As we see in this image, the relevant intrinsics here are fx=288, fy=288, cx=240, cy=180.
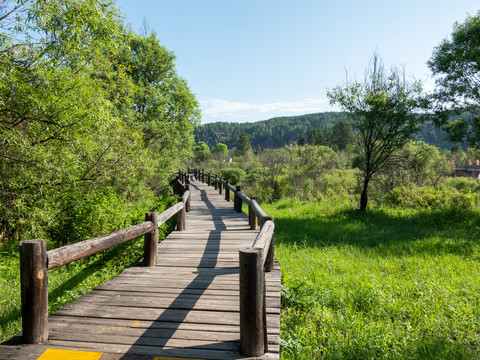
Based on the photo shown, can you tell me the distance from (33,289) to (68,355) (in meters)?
0.63

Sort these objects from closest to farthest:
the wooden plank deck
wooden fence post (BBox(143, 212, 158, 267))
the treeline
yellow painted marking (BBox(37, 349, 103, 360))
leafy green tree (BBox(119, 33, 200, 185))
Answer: yellow painted marking (BBox(37, 349, 103, 360)) < the wooden plank deck < wooden fence post (BBox(143, 212, 158, 267)) < the treeline < leafy green tree (BBox(119, 33, 200, 185))

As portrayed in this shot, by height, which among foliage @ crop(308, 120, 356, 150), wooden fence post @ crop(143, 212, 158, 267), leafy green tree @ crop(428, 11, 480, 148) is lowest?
wooden fence post @ crop(143, 212, 158, 267)

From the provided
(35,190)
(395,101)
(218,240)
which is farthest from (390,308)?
(395,101)

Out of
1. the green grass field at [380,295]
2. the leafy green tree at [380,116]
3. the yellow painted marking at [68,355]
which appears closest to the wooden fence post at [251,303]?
the yellow painted marking at [68,355]

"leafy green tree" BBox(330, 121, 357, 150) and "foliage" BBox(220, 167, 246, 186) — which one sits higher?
"leafy green tree" BBox(330, 121, 357, 150)

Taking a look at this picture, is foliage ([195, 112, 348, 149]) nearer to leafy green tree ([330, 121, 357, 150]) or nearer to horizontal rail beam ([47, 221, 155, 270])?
leafy green tree ([330, 121, 357, 150])

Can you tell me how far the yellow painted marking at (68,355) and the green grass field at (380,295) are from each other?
2.15m

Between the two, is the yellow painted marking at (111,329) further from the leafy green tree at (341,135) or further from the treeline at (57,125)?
the leafy green tree at (341,135)

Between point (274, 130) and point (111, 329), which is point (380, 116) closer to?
point (111, 329)

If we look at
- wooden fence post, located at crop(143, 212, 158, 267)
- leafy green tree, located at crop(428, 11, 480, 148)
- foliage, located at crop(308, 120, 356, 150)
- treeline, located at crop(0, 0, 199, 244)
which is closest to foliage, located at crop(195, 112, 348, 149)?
foliage, located at crop(308, 120, 356, 150)

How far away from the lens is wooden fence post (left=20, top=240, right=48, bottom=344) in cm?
246

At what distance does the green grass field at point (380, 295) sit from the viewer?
3.62 metres

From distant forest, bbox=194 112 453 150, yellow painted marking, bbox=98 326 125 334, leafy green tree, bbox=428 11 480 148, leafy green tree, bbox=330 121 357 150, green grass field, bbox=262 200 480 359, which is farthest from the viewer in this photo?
distant forest, bbox=194 112 453 150

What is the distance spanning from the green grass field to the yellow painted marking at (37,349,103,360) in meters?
2.15
